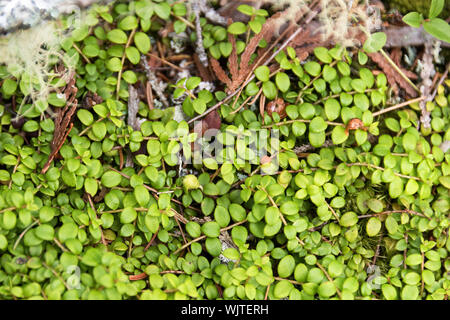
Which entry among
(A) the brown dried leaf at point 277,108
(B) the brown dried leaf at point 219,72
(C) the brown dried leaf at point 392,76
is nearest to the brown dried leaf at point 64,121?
(B) the brown dried leaf at point 219,72

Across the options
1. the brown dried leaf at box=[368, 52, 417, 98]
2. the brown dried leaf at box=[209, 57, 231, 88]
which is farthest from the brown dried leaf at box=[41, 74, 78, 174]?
the brown dried leaf at box=[368, 52, 417, 98]

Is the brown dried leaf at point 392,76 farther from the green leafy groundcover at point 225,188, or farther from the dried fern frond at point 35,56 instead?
the dried fern frond at point 35,56

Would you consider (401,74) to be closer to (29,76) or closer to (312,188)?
(312,188)

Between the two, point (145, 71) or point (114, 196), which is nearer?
point (114, 196)

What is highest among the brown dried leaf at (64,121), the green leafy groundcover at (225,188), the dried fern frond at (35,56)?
the dried fern frond at (35,56)

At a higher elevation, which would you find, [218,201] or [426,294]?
[218,201]

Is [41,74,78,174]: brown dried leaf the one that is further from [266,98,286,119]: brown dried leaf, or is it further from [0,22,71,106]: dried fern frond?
[266,98,286,119]: brown dried leaf

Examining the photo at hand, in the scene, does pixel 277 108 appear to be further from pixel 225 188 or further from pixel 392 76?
pixel 392 76

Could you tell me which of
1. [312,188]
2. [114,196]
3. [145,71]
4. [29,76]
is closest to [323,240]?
[312,188]
